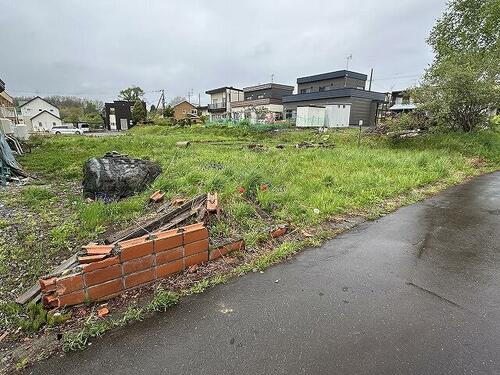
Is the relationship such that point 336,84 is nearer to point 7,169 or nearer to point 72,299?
point 7,169

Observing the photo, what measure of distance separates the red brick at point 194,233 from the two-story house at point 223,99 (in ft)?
129

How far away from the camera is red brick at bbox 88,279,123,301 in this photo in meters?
2.22

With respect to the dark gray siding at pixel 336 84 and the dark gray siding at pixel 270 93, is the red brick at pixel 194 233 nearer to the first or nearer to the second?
the dark gray siding at pixel 336 84

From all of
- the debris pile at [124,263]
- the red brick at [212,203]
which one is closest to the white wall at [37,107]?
the red brick at [212,203]

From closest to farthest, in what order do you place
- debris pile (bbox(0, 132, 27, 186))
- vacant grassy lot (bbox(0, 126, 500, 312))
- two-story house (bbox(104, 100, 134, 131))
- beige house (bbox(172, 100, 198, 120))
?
1. vacant grassy lot (bbox(0, 126, 500, 312))
2. debris pile (bbox(0, 132, 27, 186))
3. beige house (bbox(172, 100, 198, 120))
4. two-story house (bbox(104, 100, 134, 131))

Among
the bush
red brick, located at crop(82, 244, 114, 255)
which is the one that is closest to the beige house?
the bush

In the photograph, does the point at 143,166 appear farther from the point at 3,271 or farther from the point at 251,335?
the point at 251,335

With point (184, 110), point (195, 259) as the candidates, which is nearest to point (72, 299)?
point (195, 259)

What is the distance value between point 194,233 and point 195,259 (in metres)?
0.27

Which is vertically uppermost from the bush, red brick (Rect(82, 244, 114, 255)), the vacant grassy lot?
the bush

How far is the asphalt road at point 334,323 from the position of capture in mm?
1697

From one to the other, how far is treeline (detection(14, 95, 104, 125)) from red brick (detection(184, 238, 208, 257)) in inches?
2302

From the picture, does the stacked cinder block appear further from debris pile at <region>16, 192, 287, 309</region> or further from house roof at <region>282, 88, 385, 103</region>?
house roof at <region>282, 88, 385, 103</region>

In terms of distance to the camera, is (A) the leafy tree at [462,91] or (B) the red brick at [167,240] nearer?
(B) the red brick at [167,240]
